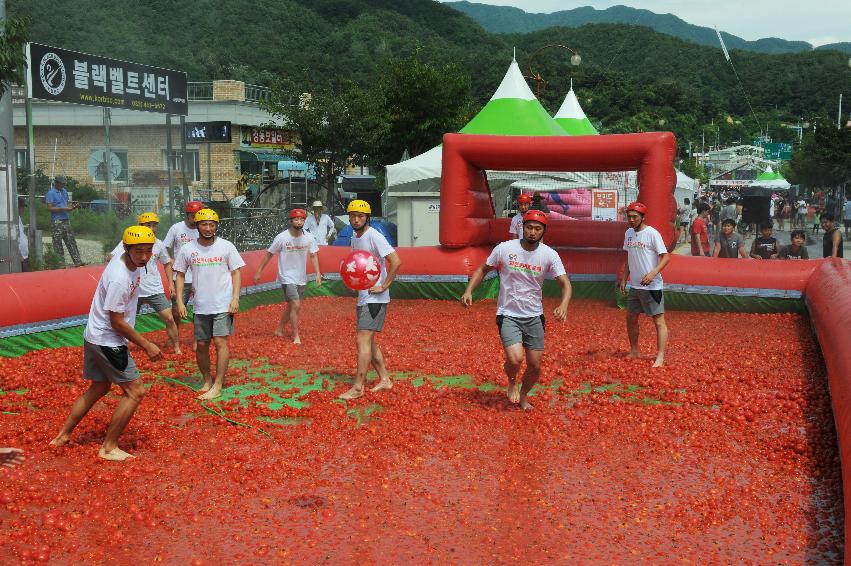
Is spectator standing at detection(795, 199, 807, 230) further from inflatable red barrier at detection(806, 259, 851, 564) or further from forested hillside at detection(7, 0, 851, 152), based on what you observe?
inflatable red barrier at detection(806, 259, 851, 564)

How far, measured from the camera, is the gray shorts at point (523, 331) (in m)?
8.77

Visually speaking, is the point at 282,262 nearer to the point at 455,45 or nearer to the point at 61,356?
the point at 61,356

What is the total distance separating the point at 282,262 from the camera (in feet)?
42.4

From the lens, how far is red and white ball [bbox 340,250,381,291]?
9.06 m

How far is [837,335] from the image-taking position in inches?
367

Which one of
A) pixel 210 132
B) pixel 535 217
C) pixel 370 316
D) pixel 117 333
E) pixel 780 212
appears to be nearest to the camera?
pixel 117 333

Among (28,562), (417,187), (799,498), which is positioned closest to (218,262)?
(28,562)

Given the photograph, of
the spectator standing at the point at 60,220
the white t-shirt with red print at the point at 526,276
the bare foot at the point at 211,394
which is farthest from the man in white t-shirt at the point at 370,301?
the spectator standing at the point at 60,220

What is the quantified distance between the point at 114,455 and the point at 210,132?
22.6m

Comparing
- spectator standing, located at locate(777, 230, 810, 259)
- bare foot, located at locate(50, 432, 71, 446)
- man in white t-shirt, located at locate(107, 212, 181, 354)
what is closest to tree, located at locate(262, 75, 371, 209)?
spectator standing, located at locate(777, 230, 810, 259)

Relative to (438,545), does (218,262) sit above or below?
above

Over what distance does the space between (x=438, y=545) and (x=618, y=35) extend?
94.7 metres

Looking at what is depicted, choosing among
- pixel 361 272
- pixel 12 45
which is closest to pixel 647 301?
pixel 361 272

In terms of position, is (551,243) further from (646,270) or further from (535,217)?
(535,217)
